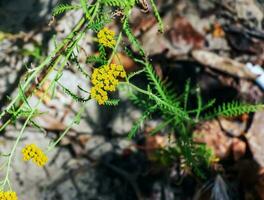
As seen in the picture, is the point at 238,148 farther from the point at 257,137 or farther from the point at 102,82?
the point at 102,82

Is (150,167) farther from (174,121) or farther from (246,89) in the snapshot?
(246,89)

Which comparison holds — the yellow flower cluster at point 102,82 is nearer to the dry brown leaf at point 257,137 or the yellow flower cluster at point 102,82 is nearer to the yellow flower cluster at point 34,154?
the yellow flower cluster at point 34,154

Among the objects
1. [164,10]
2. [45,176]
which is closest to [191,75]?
[164,10]

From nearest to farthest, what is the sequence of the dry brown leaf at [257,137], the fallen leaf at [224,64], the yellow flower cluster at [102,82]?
the yellow flower cluster at [102,82], the dry brown leaf at [257,137], the fallen leaf at [224,64]

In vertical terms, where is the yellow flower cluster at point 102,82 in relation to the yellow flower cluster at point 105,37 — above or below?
below

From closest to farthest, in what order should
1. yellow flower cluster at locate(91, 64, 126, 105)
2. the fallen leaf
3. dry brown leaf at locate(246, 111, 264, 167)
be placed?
yellow flower cluster at locate(91, 64, 126, 105) → dry brown leaf at locate(246, 111, 264, 167) → the fallen leaf

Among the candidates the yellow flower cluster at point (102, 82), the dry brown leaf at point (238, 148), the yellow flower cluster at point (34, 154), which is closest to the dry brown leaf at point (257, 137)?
the dry brown leaf at point (238, 148)

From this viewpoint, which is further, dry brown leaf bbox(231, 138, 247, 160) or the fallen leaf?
the fallen leaf

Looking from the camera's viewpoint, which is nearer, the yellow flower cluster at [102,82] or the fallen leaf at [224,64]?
the yellow flower cluster at [102,82]

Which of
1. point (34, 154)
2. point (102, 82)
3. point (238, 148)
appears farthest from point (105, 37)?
point (238, 148)

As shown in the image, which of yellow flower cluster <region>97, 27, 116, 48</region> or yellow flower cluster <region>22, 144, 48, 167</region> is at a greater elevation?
yellow flower cluster <region>97, 27, 116, 48</region>

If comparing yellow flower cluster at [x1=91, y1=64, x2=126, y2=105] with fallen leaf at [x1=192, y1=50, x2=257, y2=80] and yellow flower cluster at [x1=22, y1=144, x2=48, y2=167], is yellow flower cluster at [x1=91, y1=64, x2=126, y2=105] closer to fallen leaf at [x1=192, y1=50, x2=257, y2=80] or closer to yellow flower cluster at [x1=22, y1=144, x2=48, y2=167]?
yellow flower cluster at [x1=22, y1=144, x2=48, y2=167]

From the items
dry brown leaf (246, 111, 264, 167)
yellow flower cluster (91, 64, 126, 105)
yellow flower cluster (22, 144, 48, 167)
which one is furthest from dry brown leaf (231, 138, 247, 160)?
yellow flower cluster (22, 144, 48, 167)
